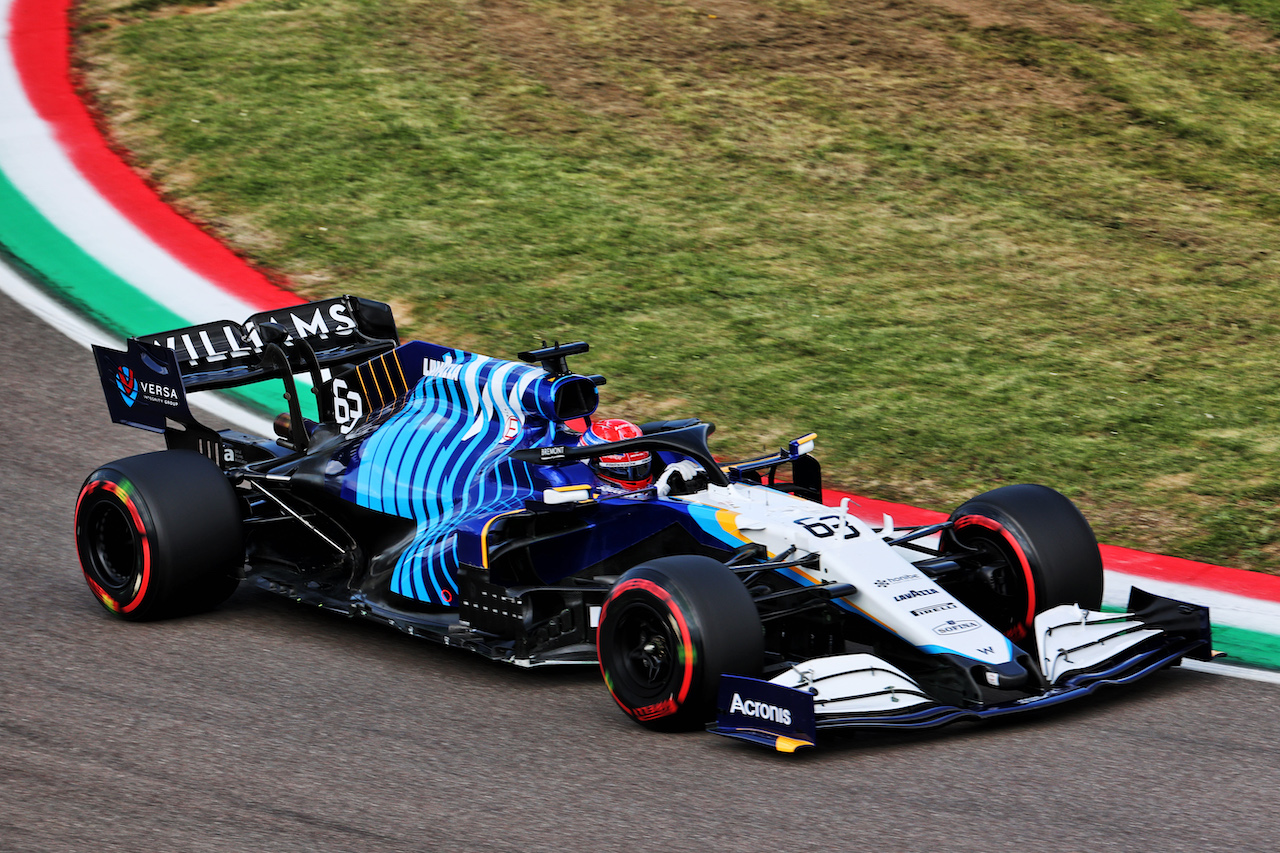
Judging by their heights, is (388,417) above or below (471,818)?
above

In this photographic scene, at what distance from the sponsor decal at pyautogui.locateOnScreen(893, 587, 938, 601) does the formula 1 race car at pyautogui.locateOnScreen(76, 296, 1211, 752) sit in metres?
0.02

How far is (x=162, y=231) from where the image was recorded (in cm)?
1373

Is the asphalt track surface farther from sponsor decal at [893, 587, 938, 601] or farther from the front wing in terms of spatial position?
sponsor decal at [893, 587, 938, 601]

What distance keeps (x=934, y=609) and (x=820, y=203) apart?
28.7ft

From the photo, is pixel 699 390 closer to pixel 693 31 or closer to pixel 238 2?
pixel 693 31

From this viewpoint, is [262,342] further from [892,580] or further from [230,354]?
[892,580]

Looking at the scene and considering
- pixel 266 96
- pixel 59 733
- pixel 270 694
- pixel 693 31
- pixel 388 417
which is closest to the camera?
pixel 59 733

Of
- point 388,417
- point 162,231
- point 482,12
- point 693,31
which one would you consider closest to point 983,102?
point 693,31

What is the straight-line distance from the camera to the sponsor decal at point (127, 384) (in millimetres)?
8484

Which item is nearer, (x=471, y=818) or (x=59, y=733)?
(x=471, y=818)

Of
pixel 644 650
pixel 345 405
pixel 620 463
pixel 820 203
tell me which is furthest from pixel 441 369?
pixel 820 203

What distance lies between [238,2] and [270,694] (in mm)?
13602

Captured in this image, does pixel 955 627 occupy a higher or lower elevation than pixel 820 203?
Result: higher

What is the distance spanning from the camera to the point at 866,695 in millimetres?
5973
